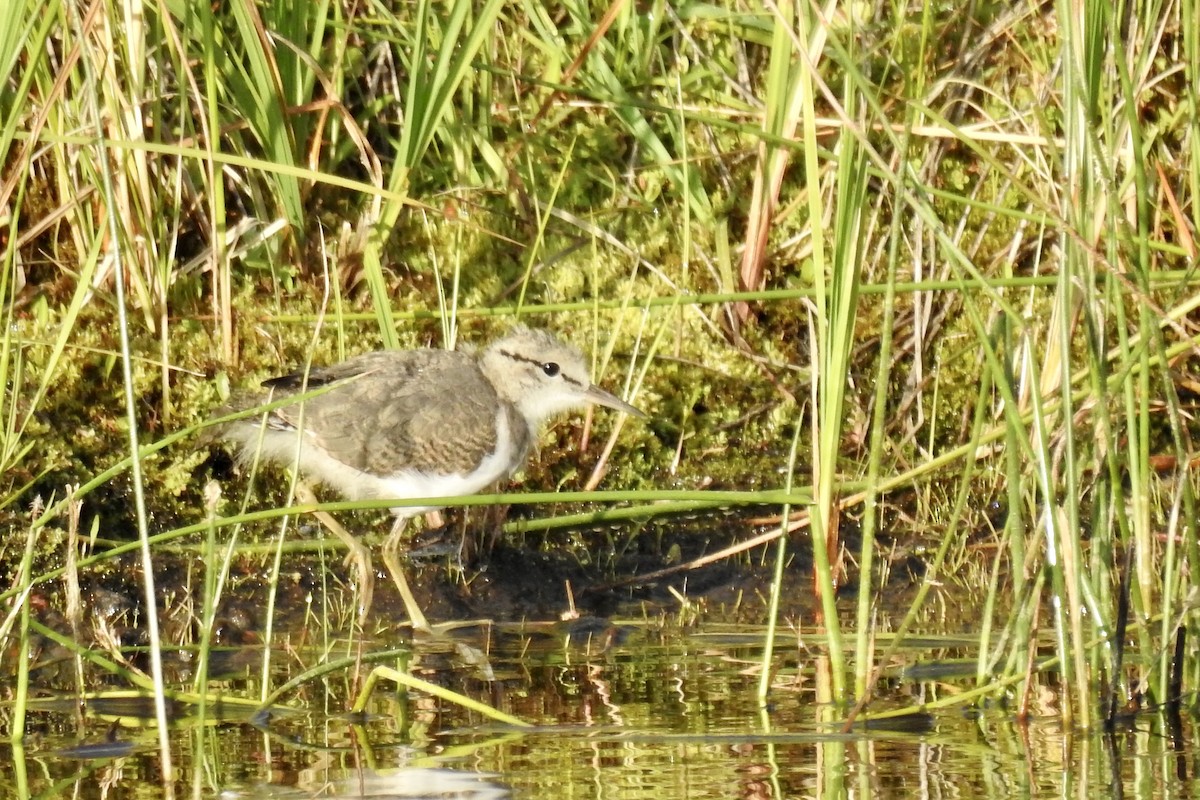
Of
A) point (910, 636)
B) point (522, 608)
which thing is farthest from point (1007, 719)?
point (522, 608)

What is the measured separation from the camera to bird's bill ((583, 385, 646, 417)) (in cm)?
606

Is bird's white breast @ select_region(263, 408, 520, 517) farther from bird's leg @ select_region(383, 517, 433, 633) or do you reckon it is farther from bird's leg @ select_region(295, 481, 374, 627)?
bird's leg @ select_region(295, 481, 374, 627)

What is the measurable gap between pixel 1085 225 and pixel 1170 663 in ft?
3.69

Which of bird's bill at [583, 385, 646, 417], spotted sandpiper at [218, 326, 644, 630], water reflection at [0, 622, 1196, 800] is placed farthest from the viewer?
bird's bill at [583, 385, 646, 417]

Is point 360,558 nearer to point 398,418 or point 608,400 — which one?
point 398,418

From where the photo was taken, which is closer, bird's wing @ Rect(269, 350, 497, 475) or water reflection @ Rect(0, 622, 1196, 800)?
water reflection @ Rect(0, 622, 1196, 800)

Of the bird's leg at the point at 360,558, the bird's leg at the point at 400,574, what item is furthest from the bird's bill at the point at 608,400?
the bird's leg at the point at 360,558

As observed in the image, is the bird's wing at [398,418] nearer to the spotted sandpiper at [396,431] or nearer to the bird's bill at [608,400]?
the spotted sandpiper at [396,431]

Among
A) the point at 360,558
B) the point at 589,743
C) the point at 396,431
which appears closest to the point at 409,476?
the point at 396,431

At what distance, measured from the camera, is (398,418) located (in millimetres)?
5840

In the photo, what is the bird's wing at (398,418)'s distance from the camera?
5.82 m

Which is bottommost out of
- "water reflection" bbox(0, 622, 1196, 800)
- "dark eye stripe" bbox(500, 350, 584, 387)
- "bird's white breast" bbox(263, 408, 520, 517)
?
"water reflection" bbox(0, 622, 1196, 800)

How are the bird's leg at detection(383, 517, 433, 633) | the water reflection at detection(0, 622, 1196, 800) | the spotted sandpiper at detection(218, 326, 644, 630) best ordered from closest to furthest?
the water reflection at detection(0, 622, 1196, 800) → the bird's leg at detection(383, 517, 433, 633) → the spotted sandpiper at detection(218, 326, 644, 630)

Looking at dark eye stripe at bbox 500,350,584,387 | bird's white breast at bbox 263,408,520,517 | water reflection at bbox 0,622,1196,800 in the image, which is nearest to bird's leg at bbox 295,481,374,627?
bird's white breast at bbox 263,408,520,517
